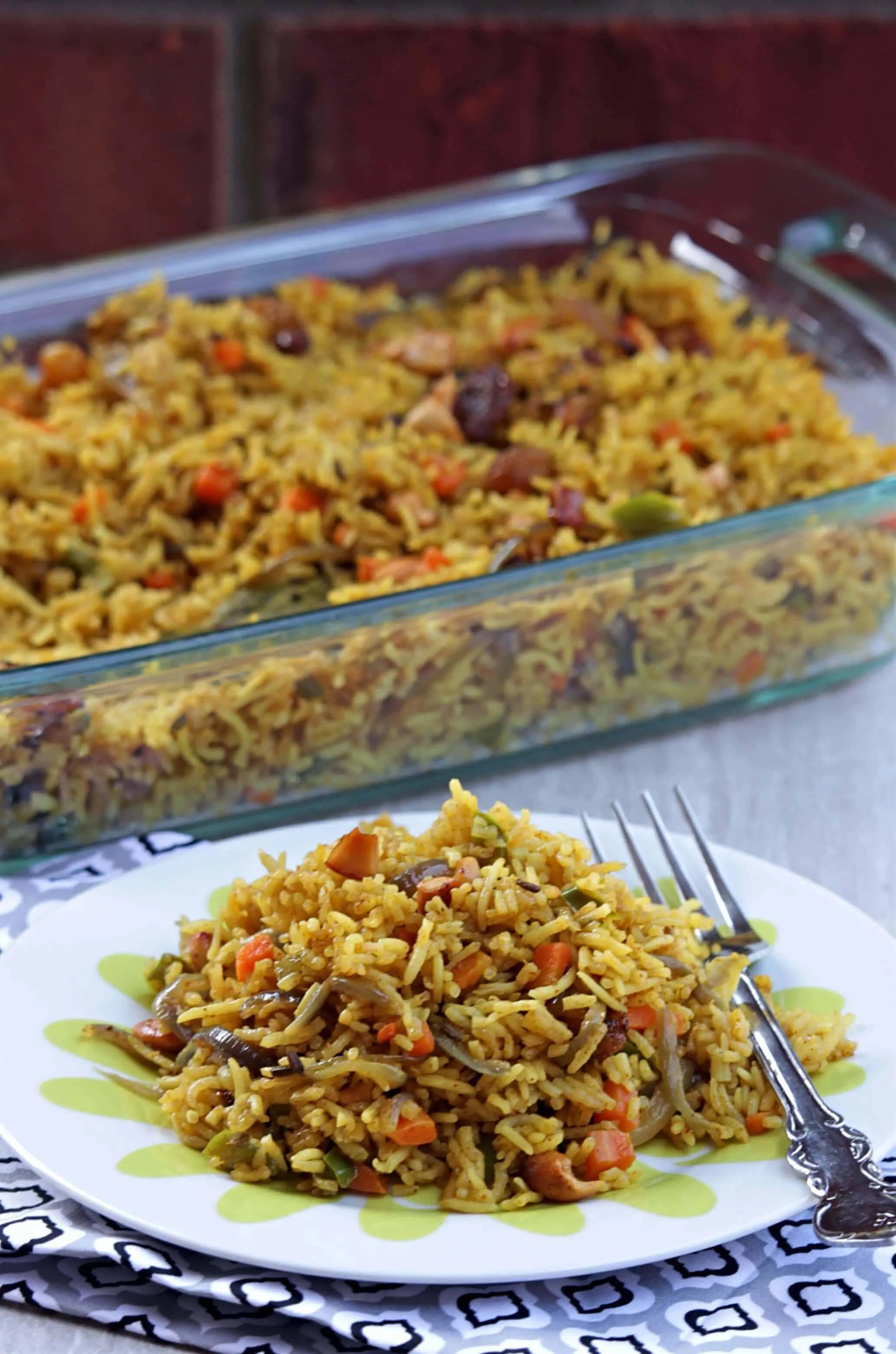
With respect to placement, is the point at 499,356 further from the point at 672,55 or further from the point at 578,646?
the point at 672,55

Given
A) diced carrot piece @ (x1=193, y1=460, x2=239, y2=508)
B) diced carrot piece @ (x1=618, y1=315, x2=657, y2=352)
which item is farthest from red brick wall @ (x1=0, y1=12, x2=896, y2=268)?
diced carrot piece @ (x1=193, y1=460, x2=239, y2=508)

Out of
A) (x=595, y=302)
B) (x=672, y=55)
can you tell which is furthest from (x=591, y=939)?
(x=672, y=55)

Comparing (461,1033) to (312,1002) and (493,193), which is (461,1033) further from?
(493,193)

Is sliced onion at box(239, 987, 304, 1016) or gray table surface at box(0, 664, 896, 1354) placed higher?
gray table surface at box(0, 664, 896, 1354)

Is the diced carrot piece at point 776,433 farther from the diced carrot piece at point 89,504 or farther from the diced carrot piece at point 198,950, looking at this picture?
the diced carrot piece at point 198,950

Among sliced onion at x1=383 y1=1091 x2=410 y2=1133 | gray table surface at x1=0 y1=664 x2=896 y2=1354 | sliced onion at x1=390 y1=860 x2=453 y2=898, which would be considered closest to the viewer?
sliced onion at x1=383 y1=1091 x2=410 y2=1133

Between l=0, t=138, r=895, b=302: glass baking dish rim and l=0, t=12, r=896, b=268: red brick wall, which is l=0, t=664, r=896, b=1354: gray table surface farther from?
l=0, t=12, r=896, b=268: red brick wall

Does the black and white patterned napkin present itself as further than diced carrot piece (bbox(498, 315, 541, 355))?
No

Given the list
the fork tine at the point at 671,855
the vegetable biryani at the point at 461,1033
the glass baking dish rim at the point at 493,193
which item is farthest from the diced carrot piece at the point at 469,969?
the glass baking dish rim at the point at 493,193
